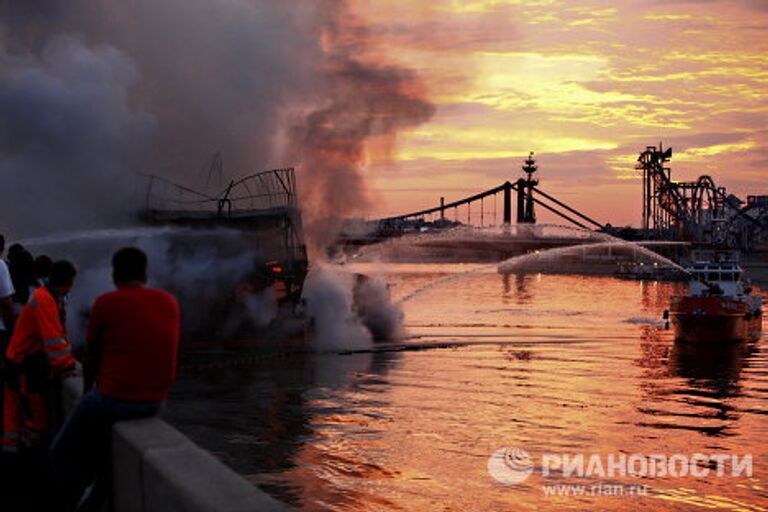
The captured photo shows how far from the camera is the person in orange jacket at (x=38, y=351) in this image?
7.83 metres

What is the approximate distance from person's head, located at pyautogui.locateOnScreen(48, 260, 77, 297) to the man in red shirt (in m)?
1.72

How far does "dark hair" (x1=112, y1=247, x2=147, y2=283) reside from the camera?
6.21m

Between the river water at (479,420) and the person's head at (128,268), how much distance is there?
9.47m

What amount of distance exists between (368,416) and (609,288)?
92.8 m

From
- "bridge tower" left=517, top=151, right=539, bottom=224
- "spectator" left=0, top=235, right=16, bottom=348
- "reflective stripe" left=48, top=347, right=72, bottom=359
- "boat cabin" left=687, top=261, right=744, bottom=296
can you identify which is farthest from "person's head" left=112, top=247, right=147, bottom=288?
"bridge tower" left=517, top=151, right=539, bottom=224

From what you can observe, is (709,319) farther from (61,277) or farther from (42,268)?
(61,277)

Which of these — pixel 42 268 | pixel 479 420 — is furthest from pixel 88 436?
pixel 479 420

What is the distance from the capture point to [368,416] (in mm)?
23281

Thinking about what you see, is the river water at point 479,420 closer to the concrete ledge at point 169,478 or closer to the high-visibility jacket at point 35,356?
the high-visibility jacket at point 35,356

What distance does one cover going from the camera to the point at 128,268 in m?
6.22

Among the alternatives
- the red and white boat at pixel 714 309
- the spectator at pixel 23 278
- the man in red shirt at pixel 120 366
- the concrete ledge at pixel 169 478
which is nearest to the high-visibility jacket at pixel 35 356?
the spectator at pixel 23 278

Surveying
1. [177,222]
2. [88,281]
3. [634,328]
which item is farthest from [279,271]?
[634,328]

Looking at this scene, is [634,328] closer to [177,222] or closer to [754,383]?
[754,383]

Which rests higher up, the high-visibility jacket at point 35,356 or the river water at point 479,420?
the high-visibility jacket at point 35,356
